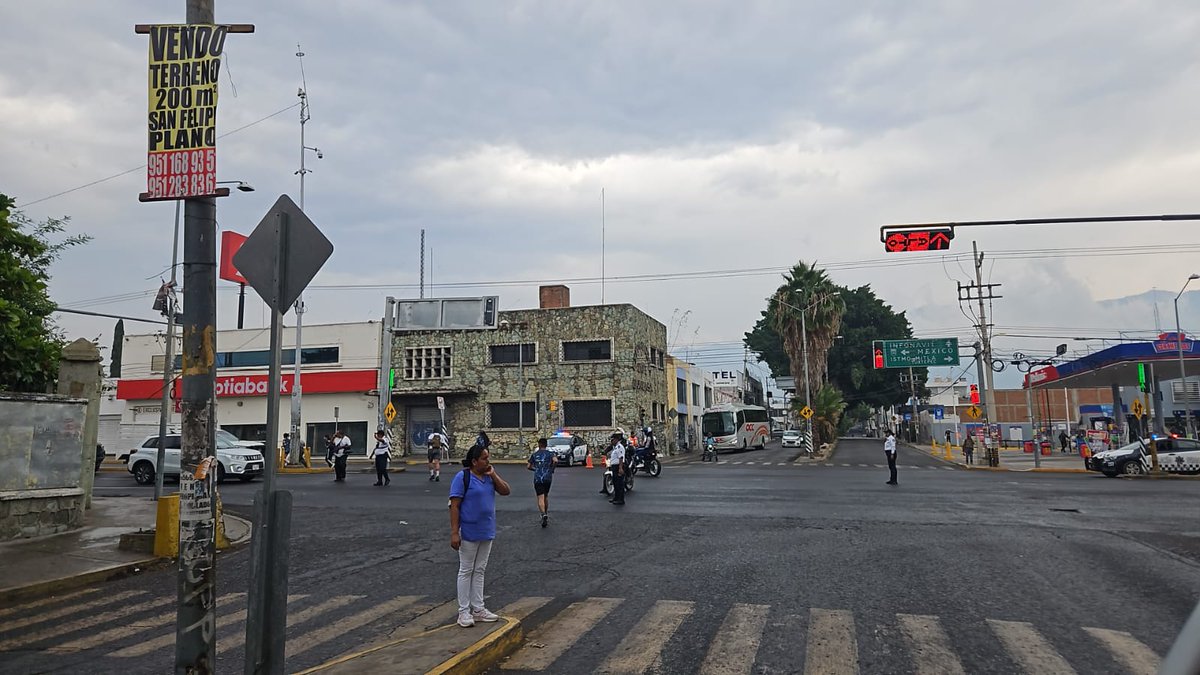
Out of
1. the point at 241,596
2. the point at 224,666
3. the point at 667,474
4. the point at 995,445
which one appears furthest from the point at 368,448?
the point at 224,666

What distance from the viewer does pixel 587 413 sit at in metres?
44.3

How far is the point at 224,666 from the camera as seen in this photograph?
6285 mm

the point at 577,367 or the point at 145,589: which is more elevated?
the point at 577,367

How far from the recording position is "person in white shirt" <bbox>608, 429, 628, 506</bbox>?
1750 centimetres

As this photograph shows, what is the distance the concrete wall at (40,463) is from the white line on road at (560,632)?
10.3 metres

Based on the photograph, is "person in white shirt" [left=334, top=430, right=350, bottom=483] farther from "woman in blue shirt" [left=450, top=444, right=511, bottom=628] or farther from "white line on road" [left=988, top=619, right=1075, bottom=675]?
"white line on road" [left=988, top=619, right=1075, bottom=675]

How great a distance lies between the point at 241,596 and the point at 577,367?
35.7m

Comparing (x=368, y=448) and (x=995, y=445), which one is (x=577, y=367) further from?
(x=995, y=445)

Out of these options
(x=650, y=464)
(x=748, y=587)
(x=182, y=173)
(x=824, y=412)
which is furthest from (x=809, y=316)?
(x=182, y=173)

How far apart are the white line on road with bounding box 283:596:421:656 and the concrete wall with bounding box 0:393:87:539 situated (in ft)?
27.2

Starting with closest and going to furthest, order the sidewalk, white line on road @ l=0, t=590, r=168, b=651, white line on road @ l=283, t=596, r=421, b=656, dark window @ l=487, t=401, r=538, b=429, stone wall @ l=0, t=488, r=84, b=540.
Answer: white line on road @ l=283, t=596, r=421, b=656 → white line on road @ l=0, t=590, r=168, b=651 → the sidewalk → stone wall @ l=0, t=488, r=84, b=540 → dark window @ l=487, t=401, r=538, b=429

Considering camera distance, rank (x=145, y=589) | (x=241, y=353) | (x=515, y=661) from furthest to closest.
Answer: (x=241, y=353) < (x=145, y=589) < (x=515, y=661)

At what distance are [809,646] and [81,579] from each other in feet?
29.8

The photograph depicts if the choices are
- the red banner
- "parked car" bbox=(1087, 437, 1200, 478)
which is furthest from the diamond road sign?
the red banner
